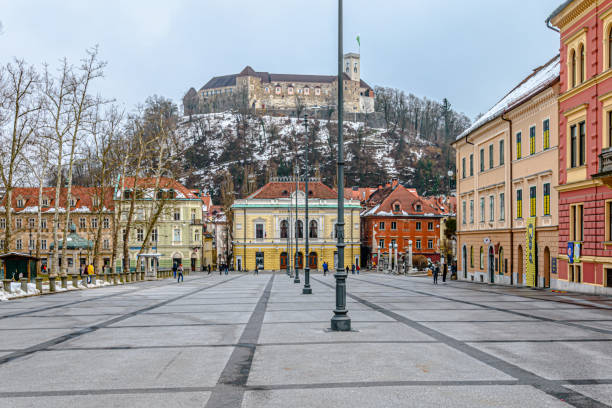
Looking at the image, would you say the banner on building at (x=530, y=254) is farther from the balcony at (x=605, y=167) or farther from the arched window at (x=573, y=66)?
the balcony at (x=605, y=167)

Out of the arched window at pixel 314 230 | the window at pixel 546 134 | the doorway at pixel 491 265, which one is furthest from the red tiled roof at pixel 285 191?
the window at pixel 546 134

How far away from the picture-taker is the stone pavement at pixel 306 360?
7.80 meters

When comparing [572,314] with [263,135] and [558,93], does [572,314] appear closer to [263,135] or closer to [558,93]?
[558,93]

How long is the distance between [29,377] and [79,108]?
31601 millimetres

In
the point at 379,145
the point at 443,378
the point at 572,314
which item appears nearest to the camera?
the point at 443,378

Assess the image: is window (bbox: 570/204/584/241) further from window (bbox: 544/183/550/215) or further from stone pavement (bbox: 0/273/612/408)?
stone pavement (bbox: 0/273/612/408)

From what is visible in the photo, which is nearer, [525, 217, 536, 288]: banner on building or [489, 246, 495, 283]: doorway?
[525, 217, 536, 288]: banner on building

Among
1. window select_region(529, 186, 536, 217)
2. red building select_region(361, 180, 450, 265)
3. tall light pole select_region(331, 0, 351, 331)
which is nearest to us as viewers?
tall light pole select_region(331, 0, 351, 331)

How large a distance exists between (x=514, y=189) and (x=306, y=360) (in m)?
31.5

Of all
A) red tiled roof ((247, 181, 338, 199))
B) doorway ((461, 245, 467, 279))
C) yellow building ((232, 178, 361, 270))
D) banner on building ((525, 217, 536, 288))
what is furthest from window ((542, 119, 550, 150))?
red tiled roof ((247, 181, 338, 199))

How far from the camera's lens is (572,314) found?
18312 mm

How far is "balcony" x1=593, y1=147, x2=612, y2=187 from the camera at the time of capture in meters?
24.0

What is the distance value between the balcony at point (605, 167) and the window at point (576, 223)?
16.5 ft

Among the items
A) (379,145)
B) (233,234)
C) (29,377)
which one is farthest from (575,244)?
(379,145)
